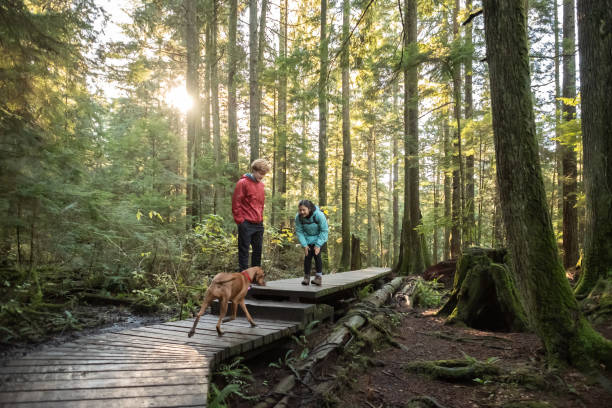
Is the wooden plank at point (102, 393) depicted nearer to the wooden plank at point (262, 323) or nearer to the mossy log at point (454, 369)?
the wooden plank at point (262, 323)

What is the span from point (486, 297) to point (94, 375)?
629 cm

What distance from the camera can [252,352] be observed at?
4.38m

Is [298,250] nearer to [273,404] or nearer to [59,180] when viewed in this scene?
[59,180]

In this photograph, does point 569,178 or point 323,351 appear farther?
point 569,178

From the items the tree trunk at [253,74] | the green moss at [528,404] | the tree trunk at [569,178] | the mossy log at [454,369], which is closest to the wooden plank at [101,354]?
the mossy log at [454,369]

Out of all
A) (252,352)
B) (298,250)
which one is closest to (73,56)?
(252,352)

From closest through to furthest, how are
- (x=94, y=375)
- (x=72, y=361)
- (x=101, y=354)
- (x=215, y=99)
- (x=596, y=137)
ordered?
(x=94, y=375) < (x=72, y=361) < (x=101, y=354) < (x=596, y=137) < (x=215, y=99)

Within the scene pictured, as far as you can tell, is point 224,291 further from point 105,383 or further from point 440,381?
point 440,381

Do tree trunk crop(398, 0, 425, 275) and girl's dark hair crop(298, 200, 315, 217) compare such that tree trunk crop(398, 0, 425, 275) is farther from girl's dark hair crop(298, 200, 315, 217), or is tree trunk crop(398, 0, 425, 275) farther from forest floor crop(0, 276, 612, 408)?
girl's dark hair crop(298, 200, 315, 217)

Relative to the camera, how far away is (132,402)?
2592 mm

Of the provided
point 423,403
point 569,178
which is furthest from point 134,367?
point 569,178

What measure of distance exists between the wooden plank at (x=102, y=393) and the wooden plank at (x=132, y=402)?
0.05 metres

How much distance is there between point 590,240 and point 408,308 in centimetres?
394

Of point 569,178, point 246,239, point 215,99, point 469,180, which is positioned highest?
point 215,99
